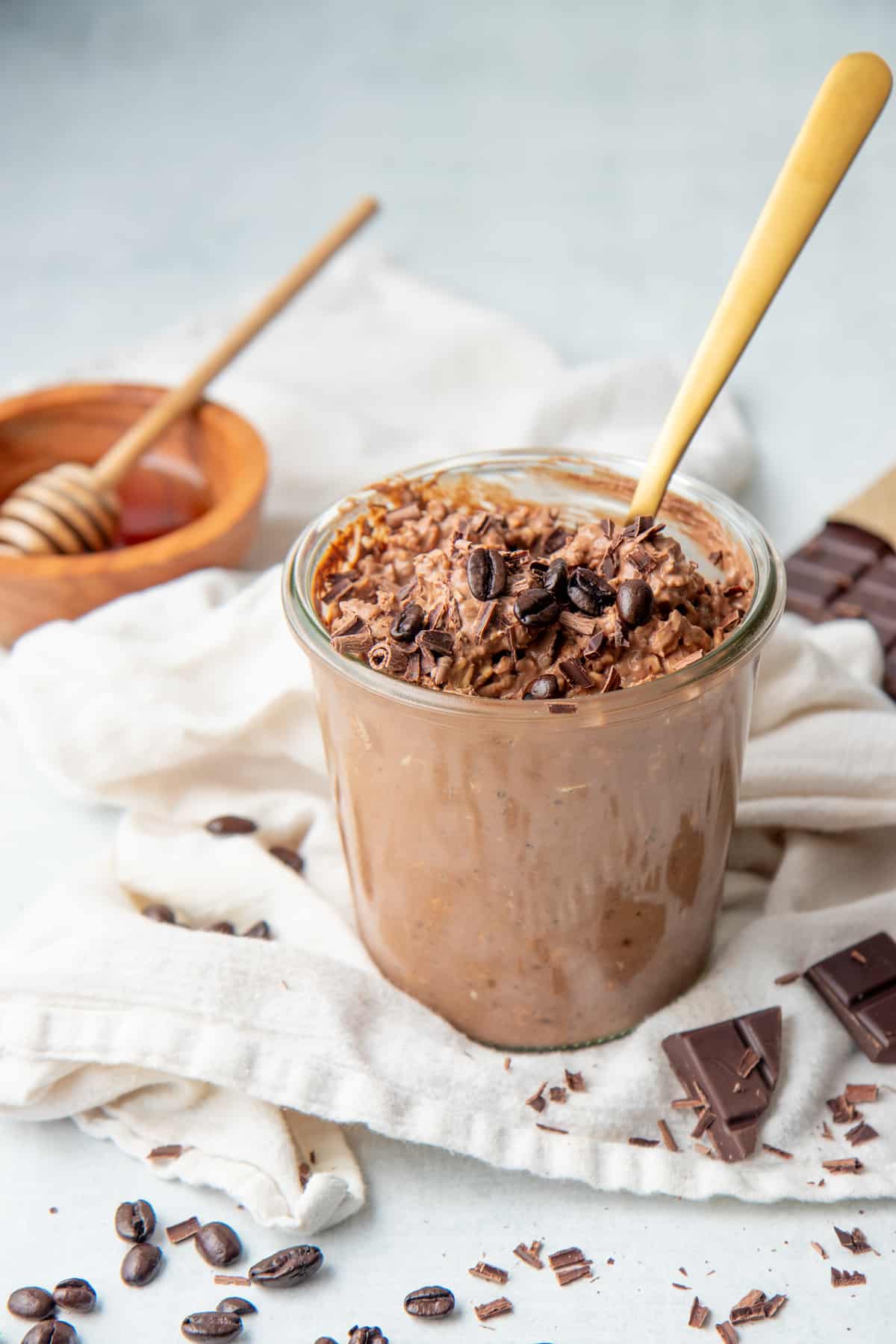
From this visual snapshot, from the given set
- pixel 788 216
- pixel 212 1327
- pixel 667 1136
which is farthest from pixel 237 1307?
pixel 788 216

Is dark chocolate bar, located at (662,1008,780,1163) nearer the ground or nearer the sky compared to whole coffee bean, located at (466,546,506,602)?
nearer the ground

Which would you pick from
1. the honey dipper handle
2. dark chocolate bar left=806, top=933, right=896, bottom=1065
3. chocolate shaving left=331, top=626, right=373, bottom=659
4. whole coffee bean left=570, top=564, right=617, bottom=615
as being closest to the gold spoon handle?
whole coffee bean left=570, top=564, right=617, bottom=615

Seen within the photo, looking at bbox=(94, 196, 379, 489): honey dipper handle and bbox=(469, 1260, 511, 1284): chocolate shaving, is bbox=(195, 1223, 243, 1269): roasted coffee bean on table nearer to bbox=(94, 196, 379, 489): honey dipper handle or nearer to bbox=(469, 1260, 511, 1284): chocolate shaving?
bbox=(469, 1260, 511, 1284): chocolate shaving

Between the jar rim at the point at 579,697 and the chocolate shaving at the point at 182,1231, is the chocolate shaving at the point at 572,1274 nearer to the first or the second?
the chocolate shaving at the point at 182,1231

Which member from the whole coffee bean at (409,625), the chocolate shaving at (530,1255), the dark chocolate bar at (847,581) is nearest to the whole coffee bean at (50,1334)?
the chocolate shaving at (530,1255)

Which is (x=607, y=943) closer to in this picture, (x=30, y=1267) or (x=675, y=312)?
(x=30, y=1267)

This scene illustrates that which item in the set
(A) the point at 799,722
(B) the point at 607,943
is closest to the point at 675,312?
(A) the point at 799,722

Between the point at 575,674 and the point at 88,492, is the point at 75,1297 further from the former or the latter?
the point at 88,492
